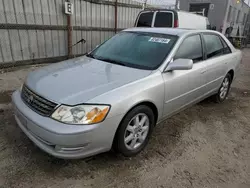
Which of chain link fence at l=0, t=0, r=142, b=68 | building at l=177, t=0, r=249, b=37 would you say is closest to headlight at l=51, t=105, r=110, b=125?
chain link fence at l=0, t=0, r=142, b=68

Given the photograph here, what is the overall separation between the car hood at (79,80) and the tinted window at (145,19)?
5054 mm

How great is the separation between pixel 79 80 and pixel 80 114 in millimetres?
A: 532

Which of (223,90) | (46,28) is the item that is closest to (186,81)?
(223,90)

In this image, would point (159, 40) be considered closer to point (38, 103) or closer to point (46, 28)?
point (38, 103)

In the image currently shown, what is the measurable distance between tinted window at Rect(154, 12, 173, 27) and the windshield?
408 centimetres

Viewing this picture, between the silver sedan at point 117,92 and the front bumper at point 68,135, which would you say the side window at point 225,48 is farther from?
the front bumper at point 68,135

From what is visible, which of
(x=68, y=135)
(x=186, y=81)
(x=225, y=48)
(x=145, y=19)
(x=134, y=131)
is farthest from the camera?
(x=145, y=19)

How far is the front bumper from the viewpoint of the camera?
6.24ft

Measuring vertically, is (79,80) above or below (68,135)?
above

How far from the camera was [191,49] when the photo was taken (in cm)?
317

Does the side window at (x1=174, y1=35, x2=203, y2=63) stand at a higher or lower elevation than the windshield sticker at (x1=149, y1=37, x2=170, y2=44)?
lower

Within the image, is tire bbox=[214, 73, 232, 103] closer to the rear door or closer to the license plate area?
the rear door

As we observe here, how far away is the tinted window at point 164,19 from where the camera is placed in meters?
6.97

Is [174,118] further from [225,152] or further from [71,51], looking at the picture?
[71,51]
